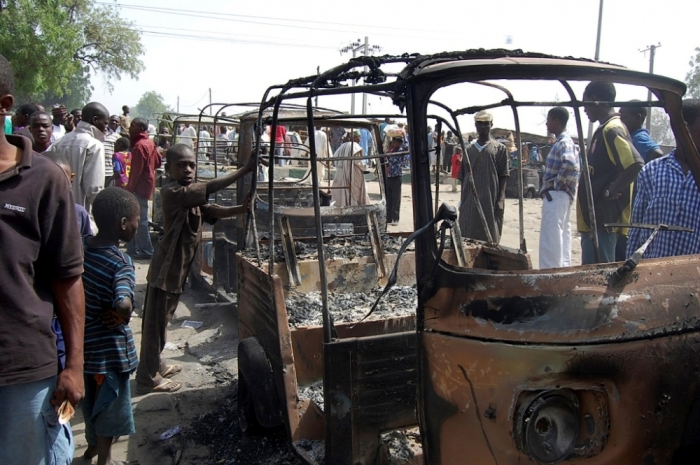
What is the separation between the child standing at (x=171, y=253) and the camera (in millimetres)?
4309

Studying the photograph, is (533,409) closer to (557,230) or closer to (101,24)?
(557,230)

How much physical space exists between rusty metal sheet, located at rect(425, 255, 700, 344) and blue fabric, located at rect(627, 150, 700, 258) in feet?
3.80

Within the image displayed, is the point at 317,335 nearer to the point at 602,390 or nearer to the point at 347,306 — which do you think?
the point at 347,306

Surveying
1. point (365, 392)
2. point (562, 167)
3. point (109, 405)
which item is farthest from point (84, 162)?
point (562, 167)

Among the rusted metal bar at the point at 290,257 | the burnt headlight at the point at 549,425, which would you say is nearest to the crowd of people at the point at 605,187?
the burnt headlight at the point at 549,425

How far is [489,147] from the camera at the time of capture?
21.0 ft

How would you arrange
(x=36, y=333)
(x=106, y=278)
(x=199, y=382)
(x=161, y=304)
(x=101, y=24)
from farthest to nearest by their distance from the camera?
(x=101, y=24), (x=199, y=382), (x=161, y=304), (x=106, y=278), (x=36, y=333)

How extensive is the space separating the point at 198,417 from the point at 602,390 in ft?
10.3

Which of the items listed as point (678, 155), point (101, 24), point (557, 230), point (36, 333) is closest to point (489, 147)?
point (557, 230)

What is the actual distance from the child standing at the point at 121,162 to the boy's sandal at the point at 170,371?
516 centimetres

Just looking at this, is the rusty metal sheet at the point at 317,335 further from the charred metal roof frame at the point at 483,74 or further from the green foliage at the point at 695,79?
the green foliage at the point at 695,79

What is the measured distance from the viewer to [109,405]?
3188 millimetres

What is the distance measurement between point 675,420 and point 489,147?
4.93m

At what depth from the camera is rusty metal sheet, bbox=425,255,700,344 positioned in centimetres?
176
